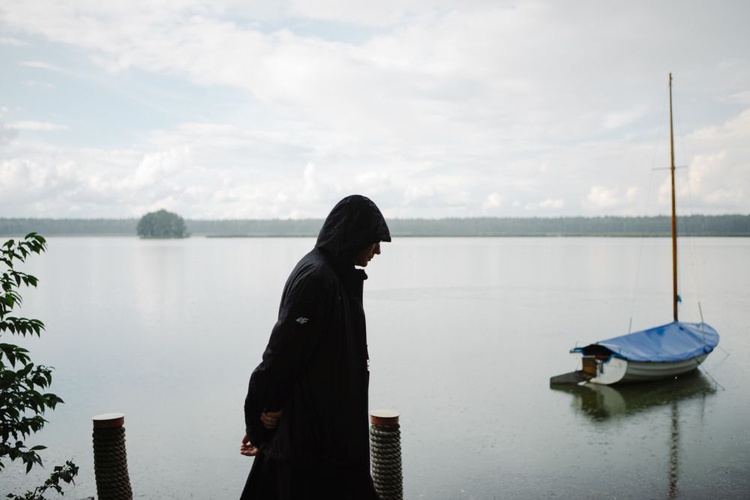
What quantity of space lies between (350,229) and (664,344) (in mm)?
14768

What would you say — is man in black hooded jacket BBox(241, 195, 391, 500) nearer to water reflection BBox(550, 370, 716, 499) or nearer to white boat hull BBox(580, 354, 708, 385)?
water reflection BBox(550, 370, 716, 499)

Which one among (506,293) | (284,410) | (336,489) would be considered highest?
(284,410)

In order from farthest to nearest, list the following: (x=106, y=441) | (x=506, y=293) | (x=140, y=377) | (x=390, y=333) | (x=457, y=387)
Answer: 1. (x=506, y=293)
2. (x=390, y=333)
3. (x=140, y=377)
4. (x=457, y=387)
5. (x=106, y=441)

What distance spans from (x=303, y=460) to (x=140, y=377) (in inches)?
586

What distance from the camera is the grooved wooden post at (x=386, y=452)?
5211 mm

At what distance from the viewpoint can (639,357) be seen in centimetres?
1418

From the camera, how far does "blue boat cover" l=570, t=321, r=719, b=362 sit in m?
14.4

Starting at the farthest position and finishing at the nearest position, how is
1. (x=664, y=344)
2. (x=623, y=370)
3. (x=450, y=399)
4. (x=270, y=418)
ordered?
(x=664, y=344), (x=623, y=370), (x=450, y=399), (x=270, y=418)

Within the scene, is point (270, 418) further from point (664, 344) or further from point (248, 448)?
point (664, 344)

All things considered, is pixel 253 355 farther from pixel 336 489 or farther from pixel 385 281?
pixel 385 281

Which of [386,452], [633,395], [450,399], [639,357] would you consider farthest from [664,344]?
[386,452]

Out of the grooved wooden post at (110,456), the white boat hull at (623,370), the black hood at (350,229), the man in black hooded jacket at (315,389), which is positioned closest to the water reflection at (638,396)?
the white boat hull at (623,370)

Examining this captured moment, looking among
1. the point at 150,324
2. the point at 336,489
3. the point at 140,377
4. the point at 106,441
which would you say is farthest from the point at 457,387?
the point at 150,324

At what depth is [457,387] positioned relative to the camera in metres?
14.7
